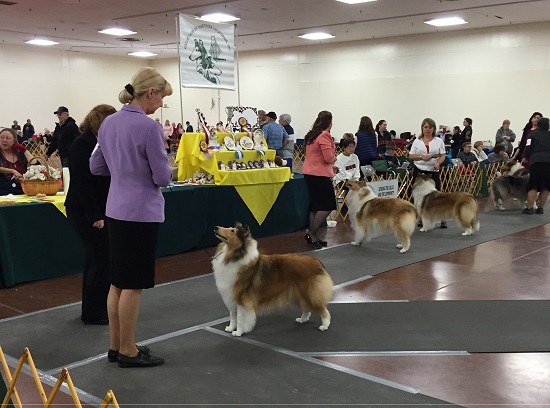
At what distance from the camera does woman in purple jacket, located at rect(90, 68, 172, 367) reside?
2869 mm

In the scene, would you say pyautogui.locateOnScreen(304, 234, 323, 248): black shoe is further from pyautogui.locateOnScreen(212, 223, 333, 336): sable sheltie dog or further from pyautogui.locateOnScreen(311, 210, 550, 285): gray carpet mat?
pyautogui.locateOnScreen(212, 223, 333, 336): sable sheltie dog

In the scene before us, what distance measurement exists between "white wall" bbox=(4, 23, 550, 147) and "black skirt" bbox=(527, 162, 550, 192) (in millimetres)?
7807

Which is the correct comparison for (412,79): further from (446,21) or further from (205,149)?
(205,149)

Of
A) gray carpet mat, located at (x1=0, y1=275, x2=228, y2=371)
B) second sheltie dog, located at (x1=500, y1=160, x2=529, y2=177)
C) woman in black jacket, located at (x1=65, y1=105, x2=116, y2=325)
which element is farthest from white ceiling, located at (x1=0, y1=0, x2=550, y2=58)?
woman in black jacket, located at (x1=65, y1=105, x2=116, y2=325)

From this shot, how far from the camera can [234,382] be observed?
3.03m

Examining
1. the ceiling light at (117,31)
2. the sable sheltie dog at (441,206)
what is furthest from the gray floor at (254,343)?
the ceiling light at (117,31)

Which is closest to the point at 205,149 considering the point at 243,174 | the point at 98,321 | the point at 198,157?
the point at 198,157

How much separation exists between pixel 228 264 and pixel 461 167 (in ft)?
27.3

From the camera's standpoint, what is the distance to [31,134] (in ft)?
65.6

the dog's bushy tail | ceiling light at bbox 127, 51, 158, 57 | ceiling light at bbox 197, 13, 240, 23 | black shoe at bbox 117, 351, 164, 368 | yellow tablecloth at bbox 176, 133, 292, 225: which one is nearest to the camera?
black shoe at bbox 117, 351, 164, 368

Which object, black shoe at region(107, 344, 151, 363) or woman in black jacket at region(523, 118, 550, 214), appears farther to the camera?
woman in black jacket at region(523, 118, 550, 214)

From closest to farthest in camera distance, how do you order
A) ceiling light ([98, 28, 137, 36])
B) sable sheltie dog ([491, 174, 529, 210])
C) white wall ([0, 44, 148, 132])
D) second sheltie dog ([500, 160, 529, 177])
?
sable sheltie dog ([491, 174, 529, 210]) < second sheltie dog ([500, 160, 529, 177]) < ceiling light ([98, 28, 137, 36]) < white wall ([0, 44, 148, 132])

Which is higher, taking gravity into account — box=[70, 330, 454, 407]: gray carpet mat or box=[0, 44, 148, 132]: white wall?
box=[0, 44, 148, 132]: white wall

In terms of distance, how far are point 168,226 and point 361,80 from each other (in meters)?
14.9
